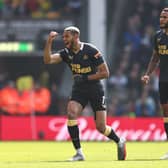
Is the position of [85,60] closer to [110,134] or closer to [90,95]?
[90,95]

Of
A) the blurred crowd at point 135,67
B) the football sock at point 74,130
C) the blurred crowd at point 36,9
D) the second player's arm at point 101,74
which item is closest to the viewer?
the football sock at point 74,130

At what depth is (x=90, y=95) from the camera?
13.7 m

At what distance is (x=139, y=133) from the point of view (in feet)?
76.2

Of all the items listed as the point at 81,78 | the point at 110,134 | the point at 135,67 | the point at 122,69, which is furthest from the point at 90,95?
the point at 122,69

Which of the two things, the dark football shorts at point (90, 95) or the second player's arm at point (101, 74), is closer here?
the second player's arm at point (101, 74)

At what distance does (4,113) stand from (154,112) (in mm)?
4370

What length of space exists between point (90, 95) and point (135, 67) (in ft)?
42.1

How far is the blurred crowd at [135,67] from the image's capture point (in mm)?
25222

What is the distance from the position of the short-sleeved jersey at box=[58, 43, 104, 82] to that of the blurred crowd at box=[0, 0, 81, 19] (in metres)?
13.9

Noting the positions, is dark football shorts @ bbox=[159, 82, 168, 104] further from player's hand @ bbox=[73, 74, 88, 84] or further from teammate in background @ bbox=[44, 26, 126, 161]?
player's hand @ bbox=[73, 74, 88, 84]

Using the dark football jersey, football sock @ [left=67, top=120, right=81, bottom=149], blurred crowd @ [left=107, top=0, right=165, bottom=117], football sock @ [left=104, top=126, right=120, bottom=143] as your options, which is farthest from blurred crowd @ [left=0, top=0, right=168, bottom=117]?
football sock @ [left=67, top=120, right=81, bottom=149]

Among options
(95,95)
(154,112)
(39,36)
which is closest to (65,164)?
(95,95)

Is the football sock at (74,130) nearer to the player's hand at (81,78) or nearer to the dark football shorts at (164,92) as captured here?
the player's hand at (81,78)

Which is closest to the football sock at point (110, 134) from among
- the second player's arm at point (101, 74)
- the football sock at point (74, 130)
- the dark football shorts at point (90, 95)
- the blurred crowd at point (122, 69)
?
the dark football shorts at point (90, 95)
